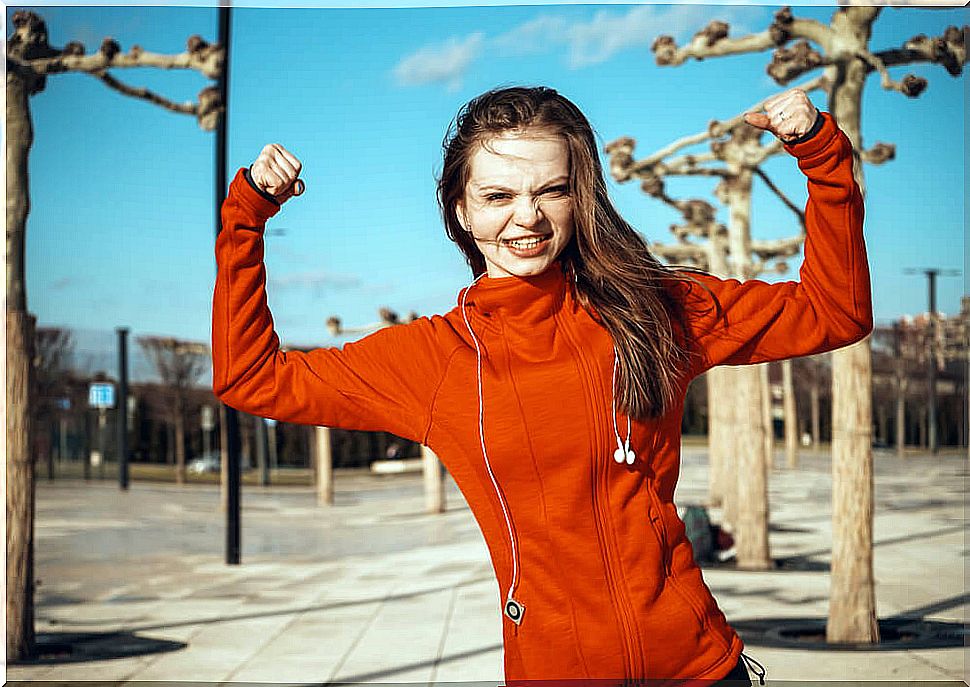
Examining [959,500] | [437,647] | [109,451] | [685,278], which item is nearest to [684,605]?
[685,278]

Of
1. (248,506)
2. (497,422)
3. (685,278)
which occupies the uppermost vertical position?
(685,278)

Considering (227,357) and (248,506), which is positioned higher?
(227,357)

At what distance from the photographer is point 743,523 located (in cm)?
978

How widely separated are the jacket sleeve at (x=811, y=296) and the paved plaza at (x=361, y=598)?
4.23 m

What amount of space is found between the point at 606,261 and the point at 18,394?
500 cm

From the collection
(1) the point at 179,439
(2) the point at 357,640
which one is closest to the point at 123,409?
(1) the point at 179,439

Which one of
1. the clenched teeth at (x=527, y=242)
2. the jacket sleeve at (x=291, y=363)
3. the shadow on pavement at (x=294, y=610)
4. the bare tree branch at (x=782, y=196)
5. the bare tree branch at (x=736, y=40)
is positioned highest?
the bare tree branch at (x=736, y=40)

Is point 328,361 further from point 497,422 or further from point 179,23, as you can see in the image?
point 179,23


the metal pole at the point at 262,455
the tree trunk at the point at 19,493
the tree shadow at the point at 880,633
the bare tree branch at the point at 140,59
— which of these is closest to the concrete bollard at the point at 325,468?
the metal pole at the point at 262,455

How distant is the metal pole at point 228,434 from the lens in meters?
10.3

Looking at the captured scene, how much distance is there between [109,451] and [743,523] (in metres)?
18.6

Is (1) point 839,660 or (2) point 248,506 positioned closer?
(1) point 839,660

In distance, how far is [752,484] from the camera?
9648 millimetres

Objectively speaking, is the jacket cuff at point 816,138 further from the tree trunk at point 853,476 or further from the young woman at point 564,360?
the tree trunk at point 853,476
